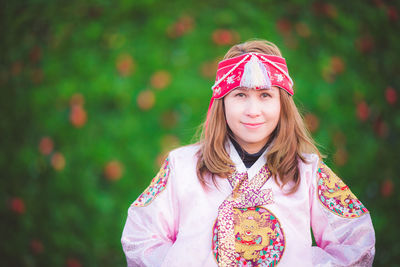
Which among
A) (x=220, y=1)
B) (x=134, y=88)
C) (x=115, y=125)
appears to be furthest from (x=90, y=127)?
(x=220, y=1)

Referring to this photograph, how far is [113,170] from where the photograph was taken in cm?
350

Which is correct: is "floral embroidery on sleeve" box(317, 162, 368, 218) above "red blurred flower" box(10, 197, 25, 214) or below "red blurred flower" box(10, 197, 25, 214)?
above

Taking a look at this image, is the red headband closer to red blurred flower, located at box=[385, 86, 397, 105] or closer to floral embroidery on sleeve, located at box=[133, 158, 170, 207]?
floral embroidery on sleeve, located at box=[133, 158, 170, 207]

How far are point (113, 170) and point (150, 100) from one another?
678 mm

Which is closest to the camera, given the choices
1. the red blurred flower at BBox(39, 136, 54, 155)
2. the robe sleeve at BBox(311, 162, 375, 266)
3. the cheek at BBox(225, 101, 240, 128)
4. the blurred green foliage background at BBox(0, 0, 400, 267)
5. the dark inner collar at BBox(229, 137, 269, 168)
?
the robe sleeve at BBox(311, 162, 375, 266)

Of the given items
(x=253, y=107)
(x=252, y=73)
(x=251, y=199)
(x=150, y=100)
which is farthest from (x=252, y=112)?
(x=150, y=100)

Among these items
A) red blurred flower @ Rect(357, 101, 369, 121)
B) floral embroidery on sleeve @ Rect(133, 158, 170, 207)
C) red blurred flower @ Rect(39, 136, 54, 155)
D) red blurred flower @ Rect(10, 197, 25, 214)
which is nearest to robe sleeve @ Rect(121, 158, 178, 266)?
floral embroidery on sleeve @ Rect(133, 158, 170, 207)

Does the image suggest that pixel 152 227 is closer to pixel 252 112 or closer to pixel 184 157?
pixel 184 157

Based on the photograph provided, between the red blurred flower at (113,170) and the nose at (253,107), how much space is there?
68.6 inches

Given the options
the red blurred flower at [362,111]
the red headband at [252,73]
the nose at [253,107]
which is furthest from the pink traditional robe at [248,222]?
the red blurred flower at [362,111]

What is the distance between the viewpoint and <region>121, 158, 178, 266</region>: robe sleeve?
82.3 inches

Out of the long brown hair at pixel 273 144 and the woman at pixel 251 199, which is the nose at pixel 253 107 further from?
the long brown hair at pixel 273 144

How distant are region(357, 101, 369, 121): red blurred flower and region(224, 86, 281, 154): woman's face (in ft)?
5.25

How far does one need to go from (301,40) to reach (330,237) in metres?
1.96
